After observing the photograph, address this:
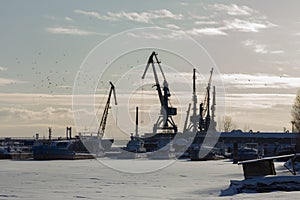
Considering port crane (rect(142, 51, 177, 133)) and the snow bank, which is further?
port crane (rect(142, 51, 177, 133))

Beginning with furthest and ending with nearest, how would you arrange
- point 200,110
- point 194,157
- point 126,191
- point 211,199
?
point 200,110 < point 194,157 < point 126,191 < point 211,199

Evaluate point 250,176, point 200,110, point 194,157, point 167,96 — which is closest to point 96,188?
point 250,176

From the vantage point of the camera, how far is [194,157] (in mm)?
102875

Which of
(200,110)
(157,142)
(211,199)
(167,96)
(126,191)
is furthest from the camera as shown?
(200,110)

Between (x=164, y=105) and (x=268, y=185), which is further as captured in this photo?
(x=164, y=105)

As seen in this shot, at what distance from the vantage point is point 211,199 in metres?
30.7

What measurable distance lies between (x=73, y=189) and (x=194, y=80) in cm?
13539

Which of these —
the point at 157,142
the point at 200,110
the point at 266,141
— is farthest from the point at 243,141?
the point at 157,142

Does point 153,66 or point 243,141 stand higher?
point 153,66

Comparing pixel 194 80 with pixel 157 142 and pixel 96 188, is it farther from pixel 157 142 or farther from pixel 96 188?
pixel 96 188

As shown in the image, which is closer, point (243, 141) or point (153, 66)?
point (153, 66)

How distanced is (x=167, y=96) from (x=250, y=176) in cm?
10929

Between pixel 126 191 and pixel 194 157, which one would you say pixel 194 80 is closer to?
pixel 194 157

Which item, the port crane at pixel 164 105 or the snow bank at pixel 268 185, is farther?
the port crane at pixel 164 105
